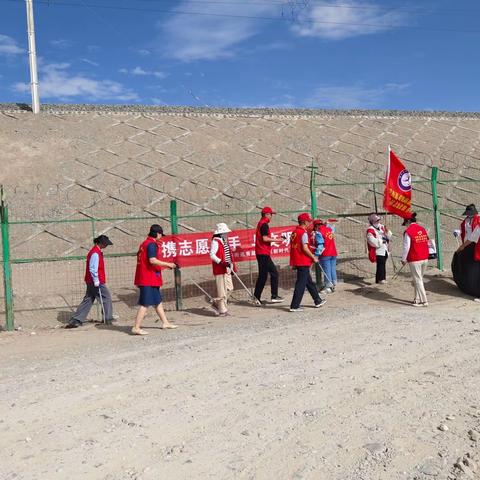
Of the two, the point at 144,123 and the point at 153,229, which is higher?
the point at 144,123

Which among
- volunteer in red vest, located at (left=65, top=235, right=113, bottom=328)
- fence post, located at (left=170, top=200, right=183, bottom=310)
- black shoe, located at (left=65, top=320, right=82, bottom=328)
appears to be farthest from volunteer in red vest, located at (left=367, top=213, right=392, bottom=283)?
black shoe, located at (left=65, top=320, right=82, bottom=328)

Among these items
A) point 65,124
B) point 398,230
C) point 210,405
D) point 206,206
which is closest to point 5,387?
point 210,405

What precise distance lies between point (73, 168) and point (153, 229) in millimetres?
10365

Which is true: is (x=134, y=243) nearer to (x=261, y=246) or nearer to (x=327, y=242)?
(x=261, y=246)

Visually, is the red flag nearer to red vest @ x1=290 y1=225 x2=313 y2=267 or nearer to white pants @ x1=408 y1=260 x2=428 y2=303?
white pants @ x1=408 y1=260 x2=428 y2=303

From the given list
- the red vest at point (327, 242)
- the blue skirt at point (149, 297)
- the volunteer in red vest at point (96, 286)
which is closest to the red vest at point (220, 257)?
the blue skirt at point (149, 297)

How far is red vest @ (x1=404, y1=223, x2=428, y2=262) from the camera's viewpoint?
→ 7.96m

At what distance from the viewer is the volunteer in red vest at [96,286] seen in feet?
25.4

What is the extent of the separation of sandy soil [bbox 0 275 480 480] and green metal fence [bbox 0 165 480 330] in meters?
2.20

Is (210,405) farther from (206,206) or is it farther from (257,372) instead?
(206,206)

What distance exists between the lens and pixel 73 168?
16281 millimetres

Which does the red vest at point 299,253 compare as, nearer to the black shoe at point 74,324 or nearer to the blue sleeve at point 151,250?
the blue sleeve at point 151,250

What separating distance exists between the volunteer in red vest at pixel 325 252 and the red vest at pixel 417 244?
64.6 inches

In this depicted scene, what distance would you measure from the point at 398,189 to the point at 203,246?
144 inches
